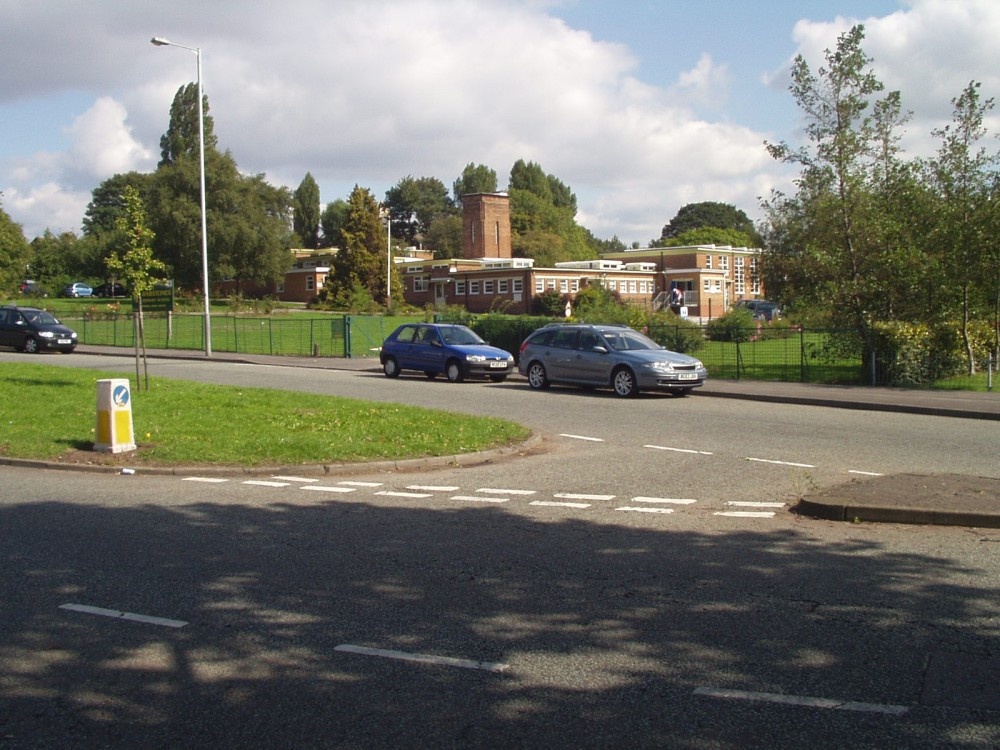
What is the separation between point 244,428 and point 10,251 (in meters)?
49.4

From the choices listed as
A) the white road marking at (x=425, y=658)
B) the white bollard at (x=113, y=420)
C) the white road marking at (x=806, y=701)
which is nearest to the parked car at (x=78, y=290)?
the white bollard at (x=113, y=420)

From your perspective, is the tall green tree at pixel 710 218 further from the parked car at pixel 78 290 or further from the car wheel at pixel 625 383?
the car wheel at pixel 625 383

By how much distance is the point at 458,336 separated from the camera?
27.6 m

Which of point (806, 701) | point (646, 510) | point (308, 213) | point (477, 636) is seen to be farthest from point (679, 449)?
point (308, 213)

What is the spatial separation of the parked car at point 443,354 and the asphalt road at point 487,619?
15.1 metres

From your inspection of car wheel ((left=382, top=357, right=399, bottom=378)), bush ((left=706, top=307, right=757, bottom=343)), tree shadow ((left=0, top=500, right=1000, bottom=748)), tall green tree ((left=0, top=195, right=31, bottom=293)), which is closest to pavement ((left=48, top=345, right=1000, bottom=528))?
tree shadow ((left=0, top=500, right=1000, bottom=748))

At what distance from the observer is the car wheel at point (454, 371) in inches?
1043

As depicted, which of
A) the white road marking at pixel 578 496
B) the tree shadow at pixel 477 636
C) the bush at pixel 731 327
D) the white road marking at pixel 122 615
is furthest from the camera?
the bush at pixel 731 327

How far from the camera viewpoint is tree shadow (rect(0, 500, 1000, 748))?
14.5ft

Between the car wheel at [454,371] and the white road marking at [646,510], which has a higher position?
the car wheel at [454,371]

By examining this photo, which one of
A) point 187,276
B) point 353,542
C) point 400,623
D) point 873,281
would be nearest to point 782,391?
point 873,281

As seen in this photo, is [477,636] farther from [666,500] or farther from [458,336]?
[458,336]

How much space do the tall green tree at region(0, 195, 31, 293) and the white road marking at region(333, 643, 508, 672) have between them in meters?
56.5

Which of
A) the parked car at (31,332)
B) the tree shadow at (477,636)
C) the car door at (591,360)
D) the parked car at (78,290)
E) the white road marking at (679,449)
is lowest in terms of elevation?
the tree shadow at (477,636)
